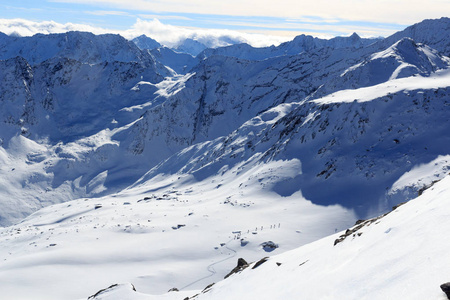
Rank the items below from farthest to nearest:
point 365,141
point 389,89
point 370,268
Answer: point 389,89 < point 365,141 < point 370,268

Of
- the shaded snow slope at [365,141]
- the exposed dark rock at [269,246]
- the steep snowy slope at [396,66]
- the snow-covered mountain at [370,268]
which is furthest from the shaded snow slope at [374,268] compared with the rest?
the steep snowy slope at [396,66]

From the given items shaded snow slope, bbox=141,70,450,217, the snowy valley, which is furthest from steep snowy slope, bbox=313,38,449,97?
shaded snow slope, bbox=141,70,450,217

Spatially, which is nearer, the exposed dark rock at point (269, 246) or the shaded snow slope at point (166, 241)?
the shaded snow slope at point (166, 241)

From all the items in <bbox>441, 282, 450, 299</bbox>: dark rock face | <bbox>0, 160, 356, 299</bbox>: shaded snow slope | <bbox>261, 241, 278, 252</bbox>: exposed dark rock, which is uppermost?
<bbox>441, 282, 450, 299</bbox>: dark rock face

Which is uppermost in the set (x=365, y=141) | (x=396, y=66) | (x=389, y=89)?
(x=396, y=66)

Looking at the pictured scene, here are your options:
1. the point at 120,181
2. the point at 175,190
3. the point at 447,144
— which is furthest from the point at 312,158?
→ the point at 120,181

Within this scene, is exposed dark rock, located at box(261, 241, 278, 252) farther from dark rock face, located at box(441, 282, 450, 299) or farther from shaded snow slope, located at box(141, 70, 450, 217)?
dark rock face, located at box(441, 282, 450, 299)

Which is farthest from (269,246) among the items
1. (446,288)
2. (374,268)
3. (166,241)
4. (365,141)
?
(446,288)

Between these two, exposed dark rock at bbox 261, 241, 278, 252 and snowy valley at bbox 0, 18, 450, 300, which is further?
exposed dark rock at bbox 261, 241, 278, 252

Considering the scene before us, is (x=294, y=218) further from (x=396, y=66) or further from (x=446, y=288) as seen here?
(x=396, y=66)

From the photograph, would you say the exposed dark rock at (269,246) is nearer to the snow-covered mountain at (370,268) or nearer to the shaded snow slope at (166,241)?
the shaded snow slope at (166,241)

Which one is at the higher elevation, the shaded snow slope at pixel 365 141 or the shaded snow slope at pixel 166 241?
the shaded snow slope at pixel 365 141

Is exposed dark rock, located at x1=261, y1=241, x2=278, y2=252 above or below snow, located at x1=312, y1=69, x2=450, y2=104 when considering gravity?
below

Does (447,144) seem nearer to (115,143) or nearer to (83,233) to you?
(83,233)
